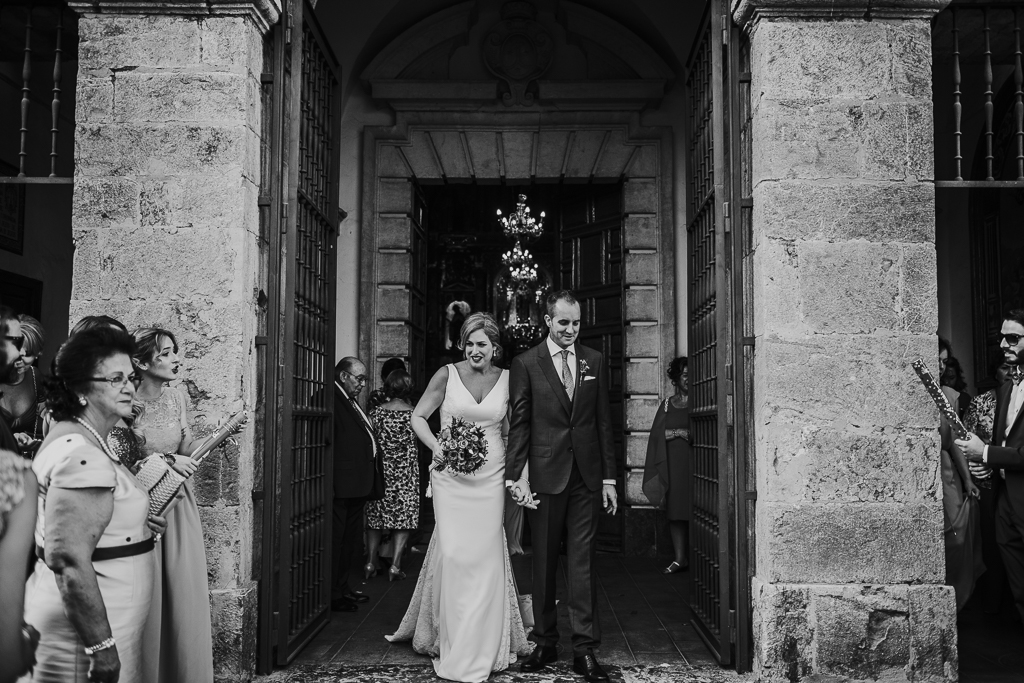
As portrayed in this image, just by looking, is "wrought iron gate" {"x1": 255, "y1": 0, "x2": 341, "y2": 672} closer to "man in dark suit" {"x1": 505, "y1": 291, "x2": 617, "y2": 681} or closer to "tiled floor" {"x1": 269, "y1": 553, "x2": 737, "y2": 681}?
"tiled floor" {"x1": 269, "y1": 553, "x2": 737, "y2": 681}

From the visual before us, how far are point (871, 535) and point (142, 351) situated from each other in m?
3.68

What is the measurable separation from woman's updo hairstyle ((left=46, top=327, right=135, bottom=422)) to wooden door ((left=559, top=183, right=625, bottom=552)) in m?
6.86

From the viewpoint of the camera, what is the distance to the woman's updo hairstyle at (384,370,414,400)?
26.1ft

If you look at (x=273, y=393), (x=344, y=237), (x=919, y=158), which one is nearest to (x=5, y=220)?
(x=344, y=237)

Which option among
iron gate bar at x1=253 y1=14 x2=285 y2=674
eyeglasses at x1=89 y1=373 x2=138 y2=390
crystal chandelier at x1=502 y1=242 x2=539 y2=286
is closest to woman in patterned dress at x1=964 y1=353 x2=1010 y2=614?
iron gate bar at x1=253 y1=14 x2=285 y2=674

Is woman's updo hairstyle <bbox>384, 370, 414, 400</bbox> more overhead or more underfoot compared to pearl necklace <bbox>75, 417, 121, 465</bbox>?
more overhead

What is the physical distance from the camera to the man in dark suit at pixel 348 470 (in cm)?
677

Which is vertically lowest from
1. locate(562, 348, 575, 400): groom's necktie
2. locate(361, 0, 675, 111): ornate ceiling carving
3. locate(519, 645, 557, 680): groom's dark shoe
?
locate(519, 645, 557, 680): groom's dark shoe

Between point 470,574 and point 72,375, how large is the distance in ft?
9.25

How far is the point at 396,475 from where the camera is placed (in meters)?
8.04

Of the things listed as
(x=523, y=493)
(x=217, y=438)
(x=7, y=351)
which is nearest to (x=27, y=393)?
(x=7, y=351)

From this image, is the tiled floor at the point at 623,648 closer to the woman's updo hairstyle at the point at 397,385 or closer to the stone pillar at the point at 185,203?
the stone pillar at the point at 185,203

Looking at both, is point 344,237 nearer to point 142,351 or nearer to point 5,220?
point 5,220

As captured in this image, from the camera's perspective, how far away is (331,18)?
8945 mm
